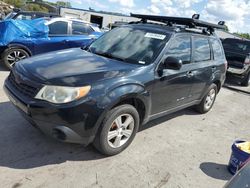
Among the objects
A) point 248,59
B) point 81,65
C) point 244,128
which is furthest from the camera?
point 248,59

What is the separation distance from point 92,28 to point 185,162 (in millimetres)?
6306

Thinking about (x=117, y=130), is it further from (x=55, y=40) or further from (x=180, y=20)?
(x=55, y=40)

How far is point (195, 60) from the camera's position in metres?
5.32

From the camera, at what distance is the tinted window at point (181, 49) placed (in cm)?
464

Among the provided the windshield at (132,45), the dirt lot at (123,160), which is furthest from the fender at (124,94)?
the dirt lot at (123,160)

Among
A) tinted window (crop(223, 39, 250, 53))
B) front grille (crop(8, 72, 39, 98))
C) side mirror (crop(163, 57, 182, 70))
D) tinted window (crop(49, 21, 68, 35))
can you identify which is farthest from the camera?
tinted window (crop(223, 39, 250, 53))

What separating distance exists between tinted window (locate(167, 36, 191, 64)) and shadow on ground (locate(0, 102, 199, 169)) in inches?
78.2

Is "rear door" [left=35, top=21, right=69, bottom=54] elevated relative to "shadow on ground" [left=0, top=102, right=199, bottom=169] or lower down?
elevated

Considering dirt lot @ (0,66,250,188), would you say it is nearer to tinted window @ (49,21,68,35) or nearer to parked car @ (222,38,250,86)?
tinted window @ (49,21,68,35)

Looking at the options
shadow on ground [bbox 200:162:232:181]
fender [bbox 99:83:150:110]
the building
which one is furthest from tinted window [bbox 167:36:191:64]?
the building

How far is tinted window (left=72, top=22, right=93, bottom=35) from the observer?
28.7ft

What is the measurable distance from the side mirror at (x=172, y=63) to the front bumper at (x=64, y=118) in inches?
57.1

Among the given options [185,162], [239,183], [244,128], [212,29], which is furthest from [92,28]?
[239,183]

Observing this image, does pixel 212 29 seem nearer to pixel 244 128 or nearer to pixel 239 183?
pixel 244 128
